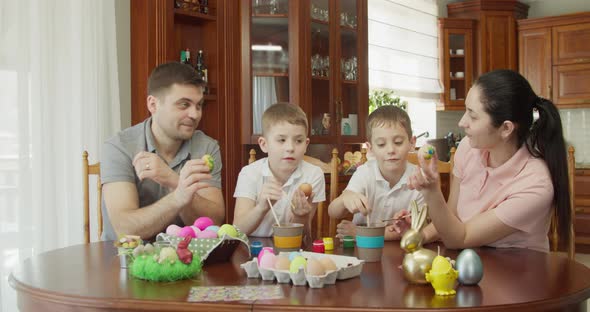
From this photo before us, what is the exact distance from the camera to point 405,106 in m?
5.89

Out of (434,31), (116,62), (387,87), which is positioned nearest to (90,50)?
(116,62)

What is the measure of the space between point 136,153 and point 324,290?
3.66 ft

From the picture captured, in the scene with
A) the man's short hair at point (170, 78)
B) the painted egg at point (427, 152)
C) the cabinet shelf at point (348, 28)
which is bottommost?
the painted egg at point (427, 152)

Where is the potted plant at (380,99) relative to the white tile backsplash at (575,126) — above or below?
above

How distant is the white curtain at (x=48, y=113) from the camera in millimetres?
2875

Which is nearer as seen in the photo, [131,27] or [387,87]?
[131,27]

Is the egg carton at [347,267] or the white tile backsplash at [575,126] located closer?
the egg carton at [347,267]

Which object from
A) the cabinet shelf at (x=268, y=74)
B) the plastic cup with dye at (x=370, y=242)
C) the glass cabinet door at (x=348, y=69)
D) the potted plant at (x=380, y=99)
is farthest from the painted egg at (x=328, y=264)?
the potted plant at (x=380, y=99)

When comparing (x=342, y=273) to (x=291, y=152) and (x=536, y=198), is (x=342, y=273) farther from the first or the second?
(x=291, y=152)

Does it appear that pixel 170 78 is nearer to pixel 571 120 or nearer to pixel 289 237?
pixel 289 237

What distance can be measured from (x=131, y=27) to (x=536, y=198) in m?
2.58

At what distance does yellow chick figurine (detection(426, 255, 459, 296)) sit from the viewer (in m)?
1.21

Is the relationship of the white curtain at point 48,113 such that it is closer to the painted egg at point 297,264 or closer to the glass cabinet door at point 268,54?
the glass cabinet door at point 268,54

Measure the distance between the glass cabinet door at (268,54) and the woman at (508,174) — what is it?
2379mm
